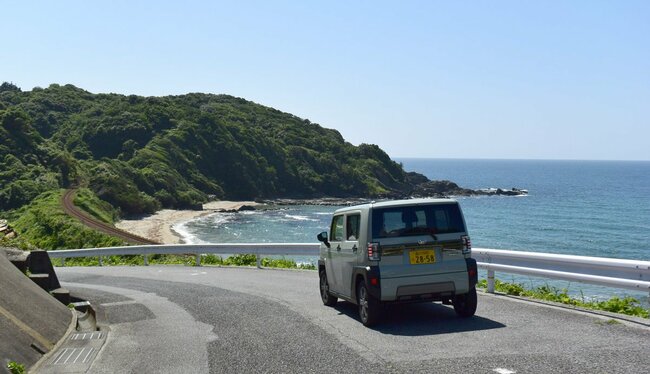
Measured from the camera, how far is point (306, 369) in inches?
284

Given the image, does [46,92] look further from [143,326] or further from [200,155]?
[143,326]

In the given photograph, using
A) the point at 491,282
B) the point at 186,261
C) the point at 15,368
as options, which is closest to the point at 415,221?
the point at 491,282

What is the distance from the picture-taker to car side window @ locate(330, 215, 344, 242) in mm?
11172

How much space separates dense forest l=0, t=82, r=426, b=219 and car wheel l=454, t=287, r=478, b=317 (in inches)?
3268

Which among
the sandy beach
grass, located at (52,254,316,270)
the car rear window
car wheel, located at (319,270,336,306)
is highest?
the car rear window

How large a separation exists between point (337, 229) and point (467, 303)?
8.64 ft

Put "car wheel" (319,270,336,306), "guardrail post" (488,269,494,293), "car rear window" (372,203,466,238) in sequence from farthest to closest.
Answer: "guardrail post" (488,269,494,293), "car wheel" (319,270,336,306), "car rear window" (372,203,466,238)

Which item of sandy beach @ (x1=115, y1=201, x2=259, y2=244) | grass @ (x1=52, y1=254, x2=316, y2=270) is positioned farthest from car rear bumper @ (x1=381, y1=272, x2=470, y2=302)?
sandy beach @ (x1=115, y1=201, x2=259, y2=244)

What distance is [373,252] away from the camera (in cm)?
960

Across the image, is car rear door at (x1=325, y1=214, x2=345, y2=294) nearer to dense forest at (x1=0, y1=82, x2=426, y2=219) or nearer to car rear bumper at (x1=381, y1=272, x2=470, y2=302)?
car rear bumper at (x1=381, y1=272, x2=470, y2=302)

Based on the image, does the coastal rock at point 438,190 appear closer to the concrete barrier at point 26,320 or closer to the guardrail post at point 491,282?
the guardrail post at point 491,282

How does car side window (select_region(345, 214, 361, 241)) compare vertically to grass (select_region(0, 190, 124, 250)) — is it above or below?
above

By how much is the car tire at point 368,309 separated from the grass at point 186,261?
11354 mm

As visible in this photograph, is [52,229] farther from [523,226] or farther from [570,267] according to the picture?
[570,267]
